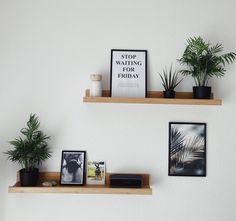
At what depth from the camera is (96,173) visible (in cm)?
200

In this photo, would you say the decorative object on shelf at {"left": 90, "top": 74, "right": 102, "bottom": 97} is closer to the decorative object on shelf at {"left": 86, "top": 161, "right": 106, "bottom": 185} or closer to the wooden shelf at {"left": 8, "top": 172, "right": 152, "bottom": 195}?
the decorative object on shelf at {"left": 86, "top": 161, "right": 106, "bottom": 185}

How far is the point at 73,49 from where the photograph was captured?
2018 mm

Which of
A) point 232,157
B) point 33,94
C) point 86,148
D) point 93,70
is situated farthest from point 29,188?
point 232,157

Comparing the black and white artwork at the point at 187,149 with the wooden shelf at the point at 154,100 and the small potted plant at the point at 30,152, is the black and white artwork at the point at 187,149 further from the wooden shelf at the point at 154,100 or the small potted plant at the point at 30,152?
the small potted plant at the point at 30,152

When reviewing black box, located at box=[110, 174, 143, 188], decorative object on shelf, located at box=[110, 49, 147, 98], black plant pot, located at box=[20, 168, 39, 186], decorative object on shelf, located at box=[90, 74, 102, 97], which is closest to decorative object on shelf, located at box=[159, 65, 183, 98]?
decorative object on shelf, located at box=[110, 49, 147, 98]

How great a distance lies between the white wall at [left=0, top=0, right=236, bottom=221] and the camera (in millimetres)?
2002

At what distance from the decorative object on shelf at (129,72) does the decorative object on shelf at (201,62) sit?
0.27 m

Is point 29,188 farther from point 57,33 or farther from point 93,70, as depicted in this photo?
point 57,33

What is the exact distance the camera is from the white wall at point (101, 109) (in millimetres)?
2002

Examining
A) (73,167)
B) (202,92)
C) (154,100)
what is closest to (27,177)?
(73,167)

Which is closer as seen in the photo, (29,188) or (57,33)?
(29,188)

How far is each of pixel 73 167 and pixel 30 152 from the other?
0.30 m

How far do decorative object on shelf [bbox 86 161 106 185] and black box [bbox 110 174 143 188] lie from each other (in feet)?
0.35

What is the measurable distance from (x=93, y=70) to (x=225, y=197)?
1217mm
